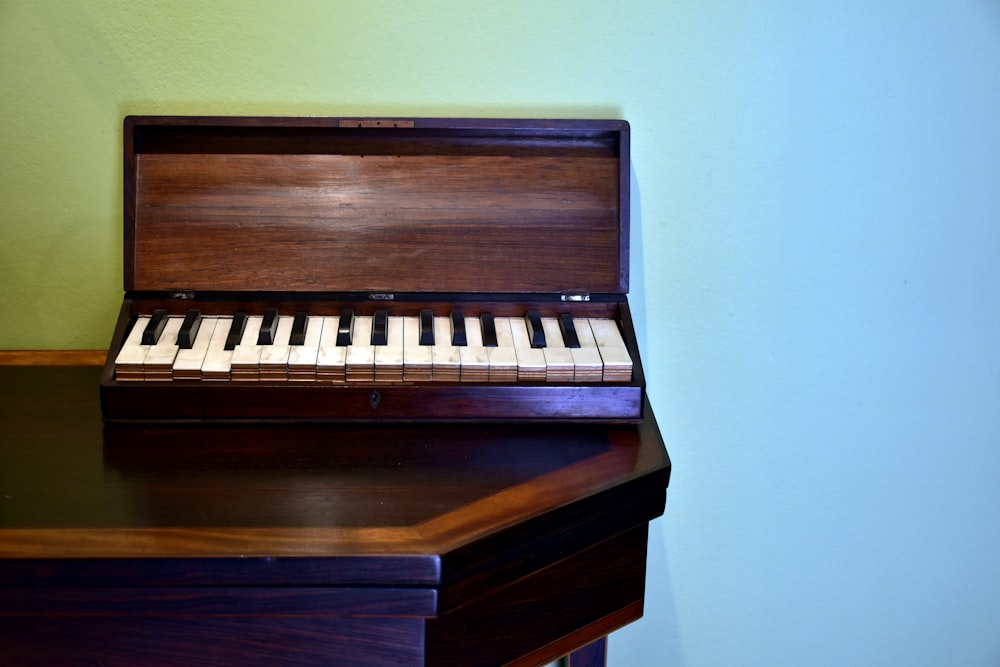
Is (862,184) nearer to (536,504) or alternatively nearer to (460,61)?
(460,61)

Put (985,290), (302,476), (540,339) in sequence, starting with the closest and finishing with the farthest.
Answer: (302,476)
(540,339)
(985,290)

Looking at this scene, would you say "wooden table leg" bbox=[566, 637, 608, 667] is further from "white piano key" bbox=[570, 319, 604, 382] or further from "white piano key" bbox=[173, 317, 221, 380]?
"white piano key" bbox=[173, 317, 221, 380]

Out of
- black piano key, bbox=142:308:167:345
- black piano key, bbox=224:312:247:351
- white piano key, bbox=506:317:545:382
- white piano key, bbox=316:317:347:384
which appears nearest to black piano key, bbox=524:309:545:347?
white piano key, bbox=506:317:545:382

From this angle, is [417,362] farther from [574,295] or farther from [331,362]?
[574,295]

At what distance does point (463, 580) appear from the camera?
96 cm

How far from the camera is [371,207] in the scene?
131 centimetres

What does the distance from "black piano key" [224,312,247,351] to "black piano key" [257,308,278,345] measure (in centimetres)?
2

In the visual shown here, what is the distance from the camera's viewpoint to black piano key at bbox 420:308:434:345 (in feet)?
3.99

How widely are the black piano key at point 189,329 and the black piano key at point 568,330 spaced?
17.8 inches

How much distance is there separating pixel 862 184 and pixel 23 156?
1.16 metres

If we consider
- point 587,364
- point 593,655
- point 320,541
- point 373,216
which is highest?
point 373,216

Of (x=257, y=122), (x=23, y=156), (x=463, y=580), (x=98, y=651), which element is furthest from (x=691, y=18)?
(x=98, y=651)

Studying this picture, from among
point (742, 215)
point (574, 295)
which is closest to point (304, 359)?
point (574, 295)

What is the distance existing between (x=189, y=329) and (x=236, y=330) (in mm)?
56
